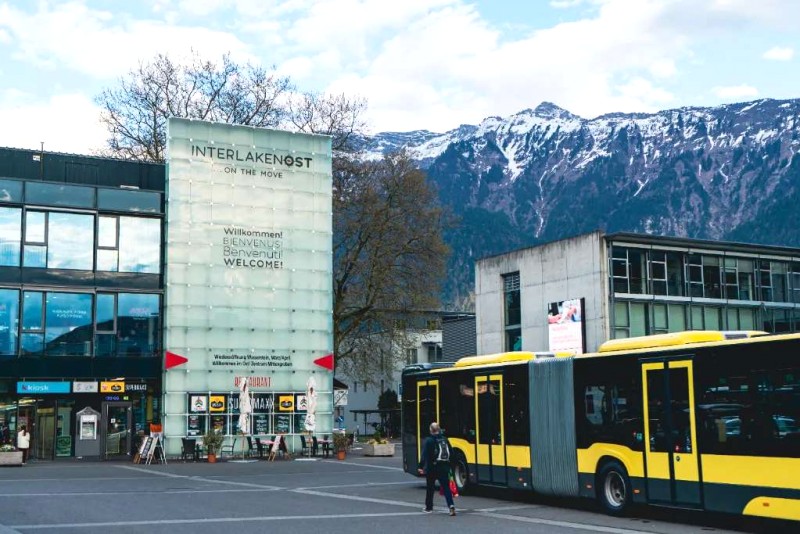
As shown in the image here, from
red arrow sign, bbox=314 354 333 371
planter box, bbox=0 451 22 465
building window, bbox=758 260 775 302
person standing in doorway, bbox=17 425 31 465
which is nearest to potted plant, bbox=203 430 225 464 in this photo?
red arrow sign, bbox=314 354 333 371

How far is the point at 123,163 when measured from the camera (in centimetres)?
4259

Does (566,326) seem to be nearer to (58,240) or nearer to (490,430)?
(58,240)

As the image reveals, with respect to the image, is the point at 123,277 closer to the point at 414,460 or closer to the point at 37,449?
the point at 37,449

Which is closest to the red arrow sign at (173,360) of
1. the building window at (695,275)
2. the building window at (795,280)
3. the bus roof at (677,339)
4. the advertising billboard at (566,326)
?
the bus roof at (677,339)

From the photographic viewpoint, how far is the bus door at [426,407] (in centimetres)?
2573

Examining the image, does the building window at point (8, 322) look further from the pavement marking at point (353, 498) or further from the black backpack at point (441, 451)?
the black backpack at point (441, 451)

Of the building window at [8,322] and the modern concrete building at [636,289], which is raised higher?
the modern concrete building at [636,289]

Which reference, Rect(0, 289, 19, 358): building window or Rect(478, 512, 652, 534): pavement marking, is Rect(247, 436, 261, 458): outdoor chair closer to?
Rect(0, 289, 19, 358): building window

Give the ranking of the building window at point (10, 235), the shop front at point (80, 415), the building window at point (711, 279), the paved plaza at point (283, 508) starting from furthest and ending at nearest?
the building window at point (711, 279) → the shop front at point (80, 415) → the building window at point (10, 235) → the paved plaza at point (283, 508)

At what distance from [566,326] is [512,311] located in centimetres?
807

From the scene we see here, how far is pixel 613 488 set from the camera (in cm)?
1941

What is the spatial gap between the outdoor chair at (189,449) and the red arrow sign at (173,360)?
310cm

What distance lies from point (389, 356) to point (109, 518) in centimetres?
3690

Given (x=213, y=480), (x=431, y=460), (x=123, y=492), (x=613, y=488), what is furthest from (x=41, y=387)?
(x=613, y=488)
